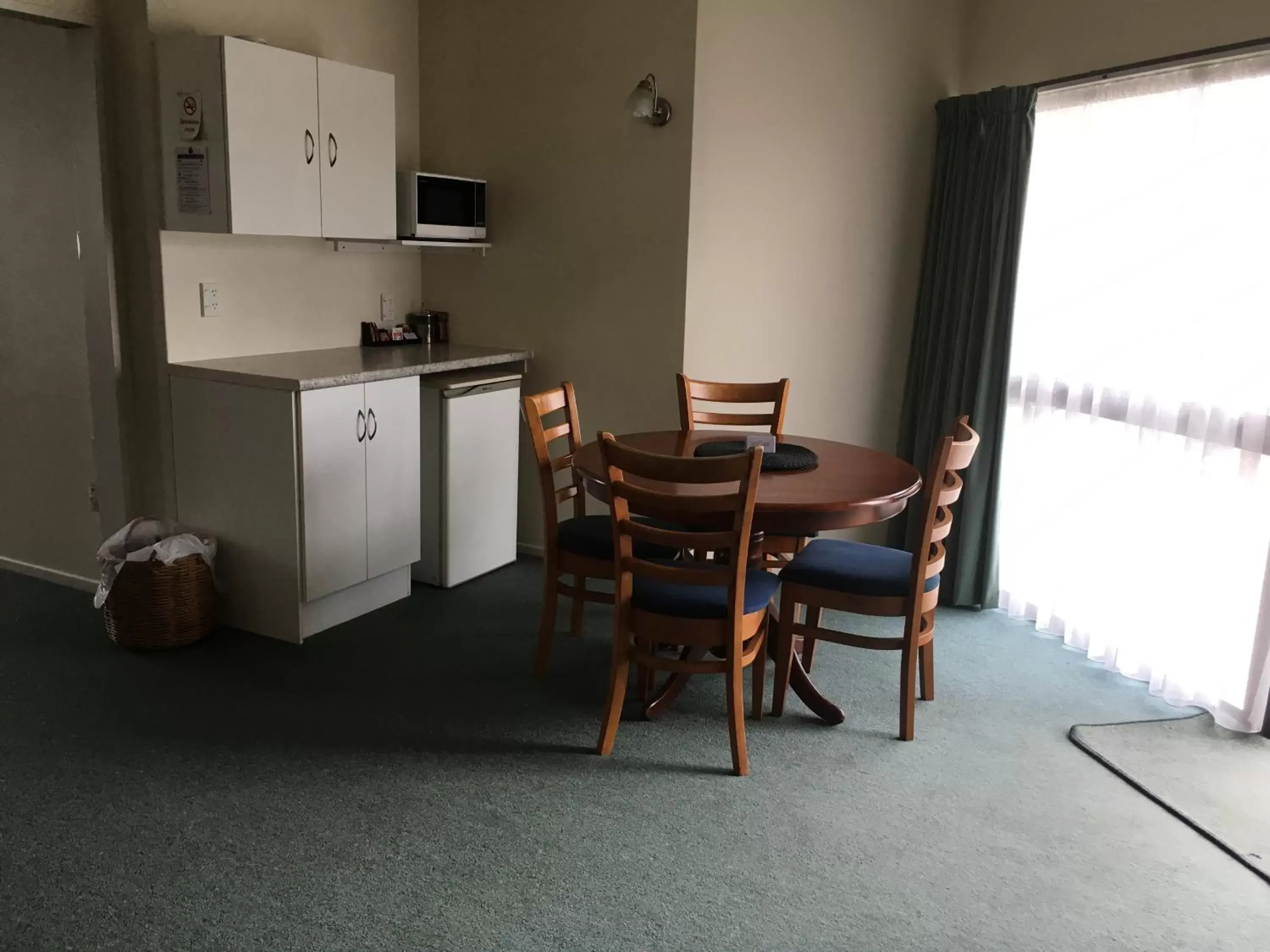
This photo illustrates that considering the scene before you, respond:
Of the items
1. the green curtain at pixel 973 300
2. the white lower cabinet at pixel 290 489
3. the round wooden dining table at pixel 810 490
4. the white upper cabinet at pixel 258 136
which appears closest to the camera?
the round wooden dining table at pixel 810 490

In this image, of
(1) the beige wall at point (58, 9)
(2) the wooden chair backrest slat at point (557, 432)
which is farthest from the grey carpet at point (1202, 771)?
(1) the beige wall at point (58, 9)

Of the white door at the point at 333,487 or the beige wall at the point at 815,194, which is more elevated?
the beige wall at the point at 815,194

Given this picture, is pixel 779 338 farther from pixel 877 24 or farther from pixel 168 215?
pixel 168 215

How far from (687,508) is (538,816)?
868 millimetres

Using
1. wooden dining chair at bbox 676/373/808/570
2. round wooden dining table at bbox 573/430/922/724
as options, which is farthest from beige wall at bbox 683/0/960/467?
round wooden dining table at bbox 573/430/922/724

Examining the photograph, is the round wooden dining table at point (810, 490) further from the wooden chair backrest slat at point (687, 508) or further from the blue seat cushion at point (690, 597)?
the blue seat cushion at point (690, 597)

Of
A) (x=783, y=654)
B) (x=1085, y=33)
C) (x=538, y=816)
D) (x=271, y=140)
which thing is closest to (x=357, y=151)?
(x=271, y=140)

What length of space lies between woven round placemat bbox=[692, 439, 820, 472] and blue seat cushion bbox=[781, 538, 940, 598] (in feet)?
0.94

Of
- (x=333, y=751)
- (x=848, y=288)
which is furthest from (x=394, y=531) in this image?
(x=848, y=288)

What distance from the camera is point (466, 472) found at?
411cm

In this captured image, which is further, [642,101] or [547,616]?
[642,101]

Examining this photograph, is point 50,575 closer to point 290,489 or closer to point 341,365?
point 290,489

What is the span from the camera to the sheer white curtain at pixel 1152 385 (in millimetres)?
3102

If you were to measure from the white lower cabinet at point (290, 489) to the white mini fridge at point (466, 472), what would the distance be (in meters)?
0.23
